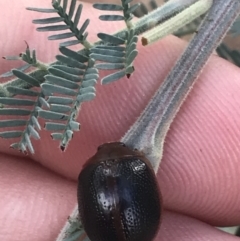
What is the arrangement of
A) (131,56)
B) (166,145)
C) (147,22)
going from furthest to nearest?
(166,145) → (147,22) → (131,56)

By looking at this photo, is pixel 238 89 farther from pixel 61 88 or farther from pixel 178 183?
pixel 61 88

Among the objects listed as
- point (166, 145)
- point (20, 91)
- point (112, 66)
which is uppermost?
point (112, 66)

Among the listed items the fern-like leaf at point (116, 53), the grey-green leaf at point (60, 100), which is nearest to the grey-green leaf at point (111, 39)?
the fern-like leaf at point (116, 53)

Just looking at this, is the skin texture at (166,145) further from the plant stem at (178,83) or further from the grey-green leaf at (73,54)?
the grey-green leaf at (73,54)

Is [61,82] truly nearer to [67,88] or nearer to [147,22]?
[67,88]

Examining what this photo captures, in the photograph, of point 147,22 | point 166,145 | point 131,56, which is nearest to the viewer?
point 131,56

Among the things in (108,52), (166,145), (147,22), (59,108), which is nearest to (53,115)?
(59,108)

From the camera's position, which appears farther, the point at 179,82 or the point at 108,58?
the point at 179,82
